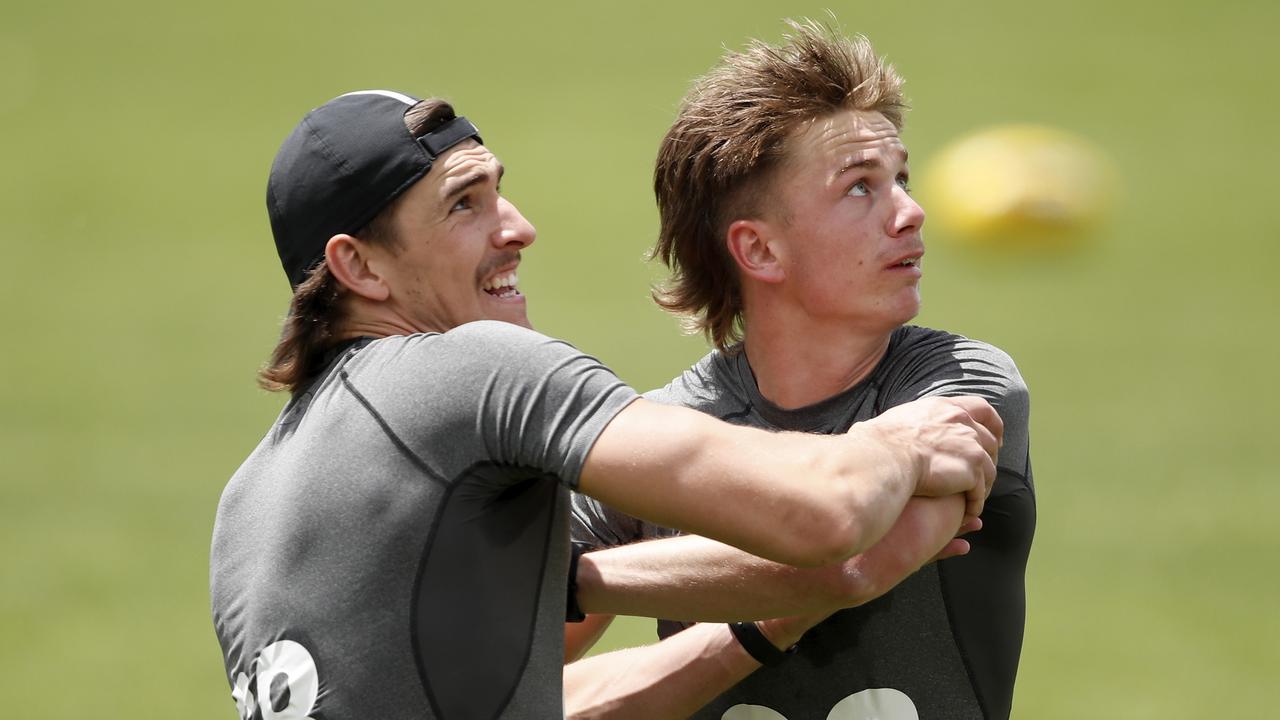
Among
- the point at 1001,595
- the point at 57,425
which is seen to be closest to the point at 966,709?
the point at 1001,595

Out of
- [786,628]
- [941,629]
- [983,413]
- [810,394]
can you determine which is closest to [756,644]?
[786,628]

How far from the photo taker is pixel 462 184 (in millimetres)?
4387

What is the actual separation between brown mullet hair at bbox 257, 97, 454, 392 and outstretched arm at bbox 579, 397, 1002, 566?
38.9 inches

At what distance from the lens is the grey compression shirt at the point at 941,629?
4.29 metres

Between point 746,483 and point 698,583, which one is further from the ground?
point 746,483

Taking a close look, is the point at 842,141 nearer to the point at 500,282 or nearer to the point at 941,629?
the point at 500,282

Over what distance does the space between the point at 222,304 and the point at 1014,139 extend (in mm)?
9117

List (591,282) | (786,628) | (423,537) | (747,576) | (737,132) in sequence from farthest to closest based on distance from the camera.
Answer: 1. (591,282)
2. (737,132)
3. (786,628)
4. (747,576)
5. (423,537)

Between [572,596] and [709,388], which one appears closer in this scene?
[572,596]

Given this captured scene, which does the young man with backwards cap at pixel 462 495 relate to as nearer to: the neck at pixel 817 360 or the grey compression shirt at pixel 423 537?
the grey compression shirt at pixel 423 537

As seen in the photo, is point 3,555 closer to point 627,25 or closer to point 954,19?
point 627,25

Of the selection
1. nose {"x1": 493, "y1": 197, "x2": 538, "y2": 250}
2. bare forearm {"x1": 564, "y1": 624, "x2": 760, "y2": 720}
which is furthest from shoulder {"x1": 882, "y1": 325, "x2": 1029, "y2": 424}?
nose {"x1": 493, "y1": 197, "x2": 538, "y2": 250}

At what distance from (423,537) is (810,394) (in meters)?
1.37

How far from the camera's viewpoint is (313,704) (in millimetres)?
3756
